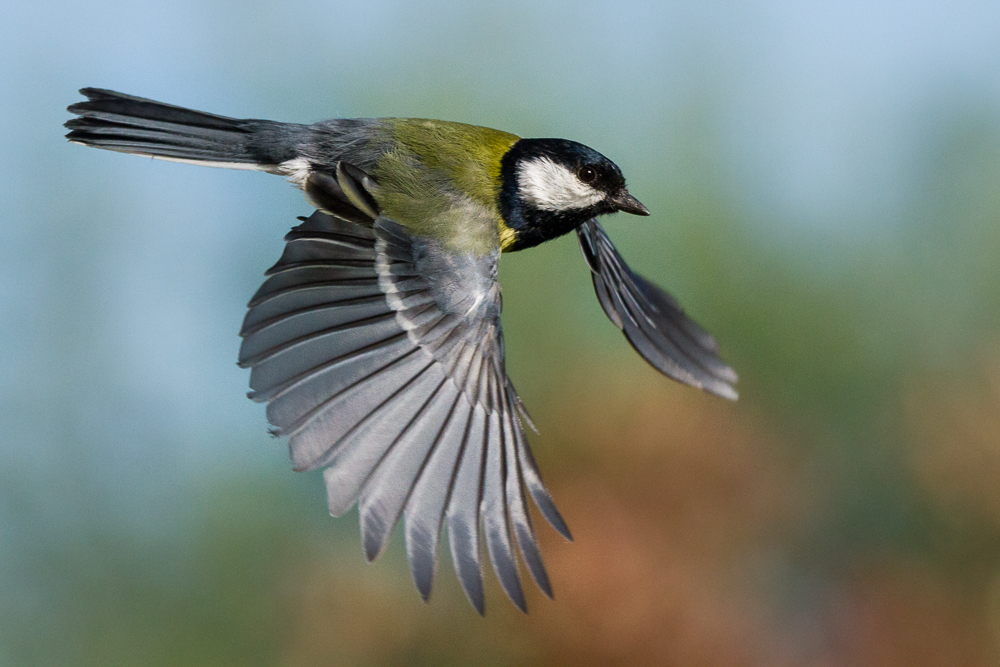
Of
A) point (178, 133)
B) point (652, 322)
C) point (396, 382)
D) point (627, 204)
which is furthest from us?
point (652, 322)

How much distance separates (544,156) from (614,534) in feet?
6.12

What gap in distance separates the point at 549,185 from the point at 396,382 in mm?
387

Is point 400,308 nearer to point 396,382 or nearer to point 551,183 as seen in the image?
point 396,382

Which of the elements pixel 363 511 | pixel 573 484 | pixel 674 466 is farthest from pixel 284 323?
pixel 674 466

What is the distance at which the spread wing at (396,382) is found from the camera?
109cm

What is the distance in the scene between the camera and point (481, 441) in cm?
118

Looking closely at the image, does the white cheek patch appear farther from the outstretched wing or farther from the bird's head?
the outstretched wing

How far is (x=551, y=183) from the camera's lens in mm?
1358

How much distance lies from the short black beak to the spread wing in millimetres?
259

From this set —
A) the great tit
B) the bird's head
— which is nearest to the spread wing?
the great tit

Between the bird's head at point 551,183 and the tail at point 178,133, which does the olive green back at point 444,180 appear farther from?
the tail at point 178,133

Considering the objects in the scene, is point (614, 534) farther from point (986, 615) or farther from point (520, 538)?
point (520, 538)

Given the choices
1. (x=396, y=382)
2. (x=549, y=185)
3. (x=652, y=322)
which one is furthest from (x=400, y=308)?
(x=652, y=322)

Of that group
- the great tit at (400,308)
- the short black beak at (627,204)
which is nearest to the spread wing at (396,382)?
the great tit at (400,308)
